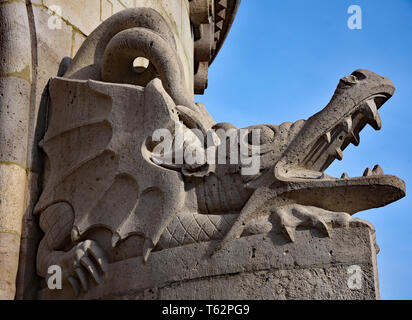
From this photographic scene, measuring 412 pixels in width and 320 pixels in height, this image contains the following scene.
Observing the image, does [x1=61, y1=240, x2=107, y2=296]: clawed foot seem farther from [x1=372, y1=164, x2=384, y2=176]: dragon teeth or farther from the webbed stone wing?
[x1=372, y1=164, x2=384, y2=176]: dragon teeth

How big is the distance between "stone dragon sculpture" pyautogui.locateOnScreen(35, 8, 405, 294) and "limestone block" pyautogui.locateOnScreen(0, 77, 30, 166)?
157 millimetres

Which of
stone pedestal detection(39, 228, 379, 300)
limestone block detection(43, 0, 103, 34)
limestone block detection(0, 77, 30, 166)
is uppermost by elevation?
limestone block detection(43, 0, 103, 34)

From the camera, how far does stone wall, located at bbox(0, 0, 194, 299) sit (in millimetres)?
4543

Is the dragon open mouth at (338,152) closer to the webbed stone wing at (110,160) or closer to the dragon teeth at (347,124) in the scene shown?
the dragon teeth at (347,124)

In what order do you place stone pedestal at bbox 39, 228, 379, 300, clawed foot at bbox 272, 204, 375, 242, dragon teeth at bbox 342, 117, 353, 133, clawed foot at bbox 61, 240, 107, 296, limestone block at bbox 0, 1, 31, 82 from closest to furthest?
stone pedestal at bbox 39, 228, 379, 300 → clawed foot at bbox 272, 204, 375, 242 → dragon teeth at bbox 342, 117, 353, 133 → clawed foot at bbox 61, 240, 107, 296 → limestone block at bbox 0, 1, 31, 82

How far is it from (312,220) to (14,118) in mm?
2091

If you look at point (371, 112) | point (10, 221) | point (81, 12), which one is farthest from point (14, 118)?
point (371, 112)

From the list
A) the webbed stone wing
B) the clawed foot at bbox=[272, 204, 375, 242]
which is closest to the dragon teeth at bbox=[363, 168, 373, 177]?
the clawed foot at bbox=[272, 204, 375, 242]

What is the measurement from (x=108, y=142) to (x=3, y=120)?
748 mm

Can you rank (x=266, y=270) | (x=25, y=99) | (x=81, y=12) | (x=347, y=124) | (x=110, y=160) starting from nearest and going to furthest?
(x=266, y=270)
(x=347, y=124)
(x=110, y=160)
(x=25, y=99)
(x=81, y=12)

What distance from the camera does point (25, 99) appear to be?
16.1ft

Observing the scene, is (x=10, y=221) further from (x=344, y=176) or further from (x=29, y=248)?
(x=344, y=176)
